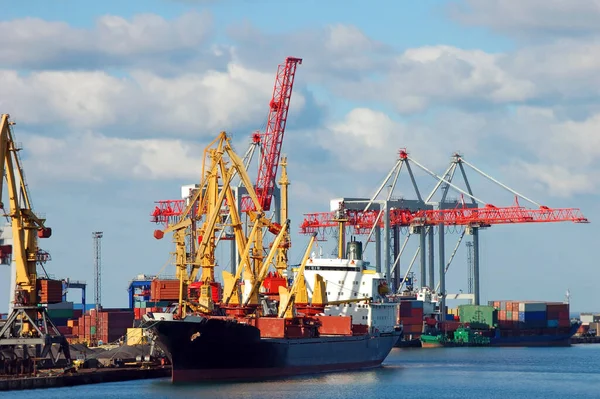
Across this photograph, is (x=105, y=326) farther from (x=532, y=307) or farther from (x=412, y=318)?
(x=532, y=307)

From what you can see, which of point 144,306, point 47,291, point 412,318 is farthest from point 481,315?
point 47,291

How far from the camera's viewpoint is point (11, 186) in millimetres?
69000

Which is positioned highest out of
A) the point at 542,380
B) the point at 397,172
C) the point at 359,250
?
the point at 397,172

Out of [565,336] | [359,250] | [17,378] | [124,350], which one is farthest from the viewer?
[565,336]

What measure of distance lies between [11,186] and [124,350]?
14.6 metres

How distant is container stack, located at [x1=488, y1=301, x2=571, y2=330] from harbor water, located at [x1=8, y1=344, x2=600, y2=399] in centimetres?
3885

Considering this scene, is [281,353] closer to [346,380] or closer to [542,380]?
[346,380]

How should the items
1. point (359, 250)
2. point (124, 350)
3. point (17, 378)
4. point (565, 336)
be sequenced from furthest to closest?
point (565, 336)
point (359, 250)
point (124, 350)
point (17, 378)

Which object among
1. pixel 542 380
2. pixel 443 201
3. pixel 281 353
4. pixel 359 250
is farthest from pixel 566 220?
pixel 281 353

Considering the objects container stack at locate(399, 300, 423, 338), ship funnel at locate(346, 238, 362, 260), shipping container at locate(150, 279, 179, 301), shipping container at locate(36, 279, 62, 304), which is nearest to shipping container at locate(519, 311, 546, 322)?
container stack at locate(399, 300, 423, 338)

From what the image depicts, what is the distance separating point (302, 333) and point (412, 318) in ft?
165

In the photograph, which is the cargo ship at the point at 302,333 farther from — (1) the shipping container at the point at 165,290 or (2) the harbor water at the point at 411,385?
(1) the shipping container at the point at 165,290

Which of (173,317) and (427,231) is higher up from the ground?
(427,231)

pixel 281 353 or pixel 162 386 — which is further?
pixel 281 353
